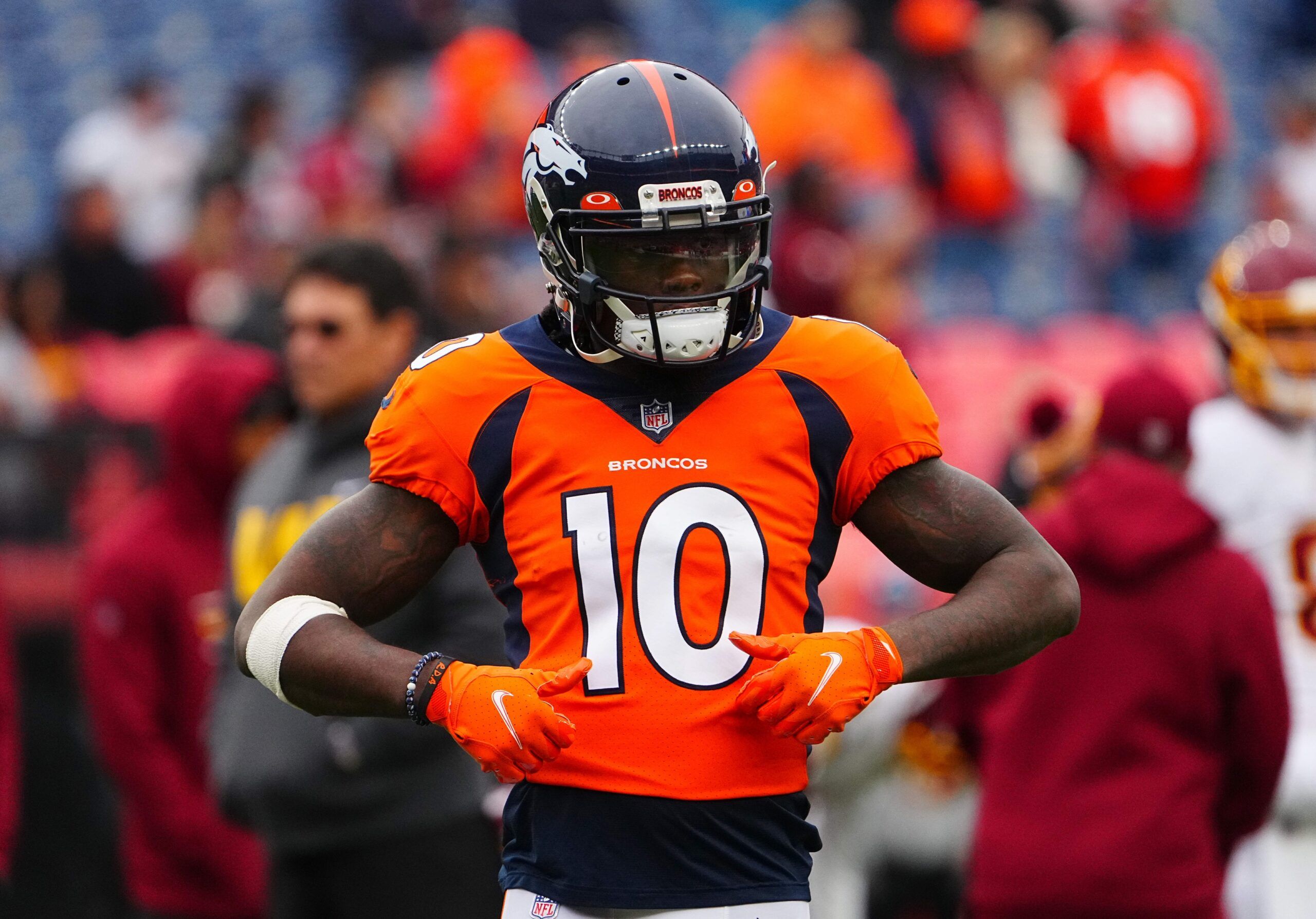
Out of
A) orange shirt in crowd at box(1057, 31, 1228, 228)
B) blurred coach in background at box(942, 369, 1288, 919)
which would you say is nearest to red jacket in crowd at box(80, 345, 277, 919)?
blurred coach in background at box(942, 369, 1288, 919)

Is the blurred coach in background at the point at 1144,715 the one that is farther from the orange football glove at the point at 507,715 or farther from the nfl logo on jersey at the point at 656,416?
the orange football glove at the point at 507,715

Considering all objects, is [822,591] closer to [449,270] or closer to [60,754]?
[60,754]

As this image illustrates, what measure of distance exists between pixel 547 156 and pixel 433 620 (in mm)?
1627

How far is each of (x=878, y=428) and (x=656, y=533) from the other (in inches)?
15.3

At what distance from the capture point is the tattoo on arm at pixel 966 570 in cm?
274

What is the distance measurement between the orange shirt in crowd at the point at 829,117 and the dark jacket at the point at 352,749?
6.90m

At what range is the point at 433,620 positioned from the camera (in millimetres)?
4238

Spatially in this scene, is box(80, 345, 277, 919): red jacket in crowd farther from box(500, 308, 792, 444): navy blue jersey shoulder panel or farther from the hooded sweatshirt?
box(500, 308, 792, 444): navy blue jersey shoulder panel

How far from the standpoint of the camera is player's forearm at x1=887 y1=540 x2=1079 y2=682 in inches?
108

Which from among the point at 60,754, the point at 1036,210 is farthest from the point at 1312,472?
the point at 1036,210

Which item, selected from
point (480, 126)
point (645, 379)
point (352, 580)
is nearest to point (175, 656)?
point (352, 580)

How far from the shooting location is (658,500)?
109 inches

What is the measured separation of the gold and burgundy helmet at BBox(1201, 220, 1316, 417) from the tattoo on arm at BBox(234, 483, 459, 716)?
2.63 metres

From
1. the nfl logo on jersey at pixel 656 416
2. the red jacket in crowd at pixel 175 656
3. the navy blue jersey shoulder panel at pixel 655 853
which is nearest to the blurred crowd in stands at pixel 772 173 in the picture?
the red jacket in crowd at pixel 175 656
